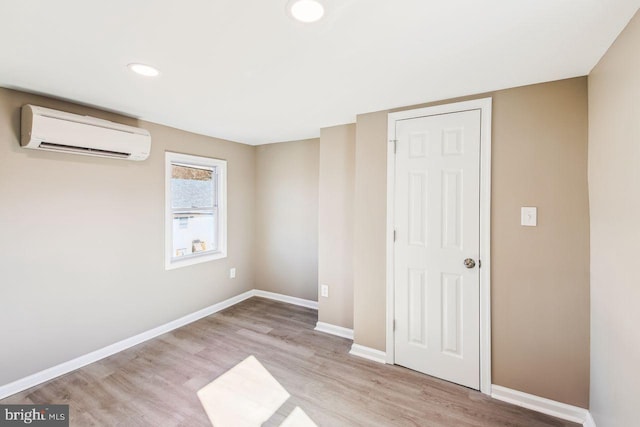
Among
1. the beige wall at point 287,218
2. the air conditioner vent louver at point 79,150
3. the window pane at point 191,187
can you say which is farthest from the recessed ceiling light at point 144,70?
the beige wall at point 287,218

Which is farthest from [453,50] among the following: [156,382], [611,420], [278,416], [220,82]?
[156,382]

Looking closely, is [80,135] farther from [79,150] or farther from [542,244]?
[542,244]

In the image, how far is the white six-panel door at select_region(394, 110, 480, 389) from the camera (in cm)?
214

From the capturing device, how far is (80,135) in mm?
2213

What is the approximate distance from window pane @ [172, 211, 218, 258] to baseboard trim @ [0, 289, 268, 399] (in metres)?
0.77

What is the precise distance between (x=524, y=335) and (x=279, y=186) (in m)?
3.18

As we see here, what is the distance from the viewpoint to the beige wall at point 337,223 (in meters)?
3.01

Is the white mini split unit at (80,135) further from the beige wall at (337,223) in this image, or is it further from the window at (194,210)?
the beige wall at (337,223)

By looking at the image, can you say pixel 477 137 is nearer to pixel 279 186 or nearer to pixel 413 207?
pixel 413 207

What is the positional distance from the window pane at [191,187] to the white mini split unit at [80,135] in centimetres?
62

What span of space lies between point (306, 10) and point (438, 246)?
1889 millimetres

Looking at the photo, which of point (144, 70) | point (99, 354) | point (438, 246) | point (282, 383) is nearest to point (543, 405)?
point (438, 246)

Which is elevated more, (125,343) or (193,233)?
(193,233)

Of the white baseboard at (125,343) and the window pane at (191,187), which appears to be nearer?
Result: the white baseboard at (125,343)
